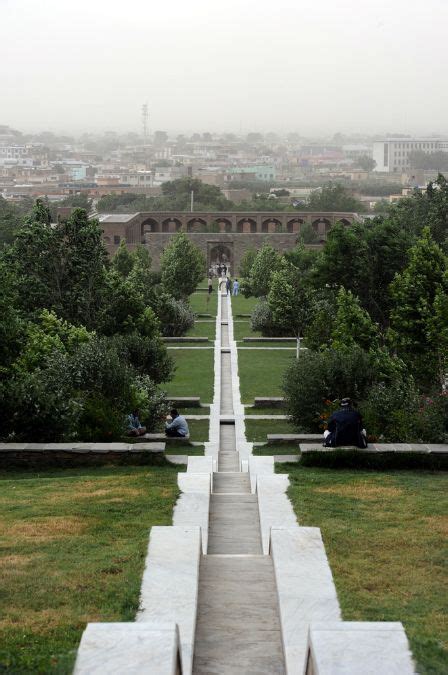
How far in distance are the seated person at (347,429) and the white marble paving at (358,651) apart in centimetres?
700

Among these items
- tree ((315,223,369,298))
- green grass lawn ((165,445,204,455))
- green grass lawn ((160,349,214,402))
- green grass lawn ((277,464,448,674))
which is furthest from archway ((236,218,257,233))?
green grass lawn ((277,464,448,674))

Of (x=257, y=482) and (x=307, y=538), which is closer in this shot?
(x=307, y=538)

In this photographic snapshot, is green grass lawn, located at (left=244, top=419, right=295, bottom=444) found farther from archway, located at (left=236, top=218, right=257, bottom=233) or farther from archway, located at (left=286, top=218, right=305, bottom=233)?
archway, located at (left=236, top=218, right=257, bottom=233)

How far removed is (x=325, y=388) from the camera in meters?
16.6

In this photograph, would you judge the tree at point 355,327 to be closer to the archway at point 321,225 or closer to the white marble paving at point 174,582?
the white marble paving at point 174,582

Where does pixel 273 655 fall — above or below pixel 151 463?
above

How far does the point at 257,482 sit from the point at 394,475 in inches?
71.4

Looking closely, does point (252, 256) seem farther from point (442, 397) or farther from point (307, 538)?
point (307, 538)

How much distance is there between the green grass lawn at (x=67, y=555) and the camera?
6090 millimetres

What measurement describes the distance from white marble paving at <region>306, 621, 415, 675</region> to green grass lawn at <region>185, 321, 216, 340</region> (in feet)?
97.3

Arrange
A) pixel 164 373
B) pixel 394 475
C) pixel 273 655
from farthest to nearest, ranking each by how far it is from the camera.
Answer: pixel 164 373
pixel 394 475
pixel 273 655

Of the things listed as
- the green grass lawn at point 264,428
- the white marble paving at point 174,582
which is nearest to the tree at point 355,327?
the green grass lawn at point 264,428

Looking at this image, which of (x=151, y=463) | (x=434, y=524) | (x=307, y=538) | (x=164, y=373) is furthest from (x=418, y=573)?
(x=164, y=373)

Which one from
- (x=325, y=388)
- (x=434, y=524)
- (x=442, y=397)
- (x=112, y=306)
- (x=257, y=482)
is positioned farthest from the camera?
(x=112, y=306)
